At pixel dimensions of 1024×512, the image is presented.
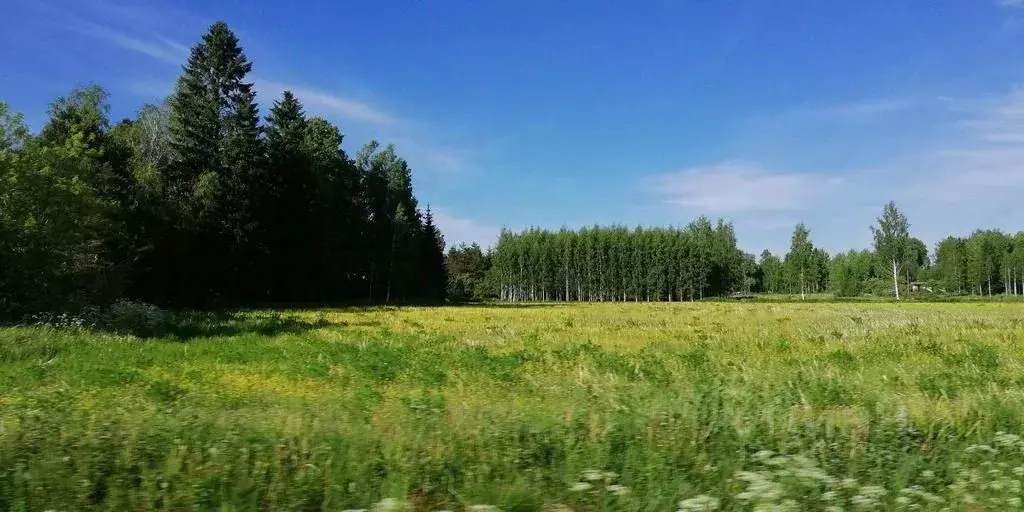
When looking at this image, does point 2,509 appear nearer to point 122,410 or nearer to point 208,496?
point 208,496

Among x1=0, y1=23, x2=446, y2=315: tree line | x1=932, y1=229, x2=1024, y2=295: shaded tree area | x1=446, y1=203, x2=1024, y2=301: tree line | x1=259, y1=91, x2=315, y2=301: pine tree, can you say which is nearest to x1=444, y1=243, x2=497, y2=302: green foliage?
x1=446, y1=203, x2=1024, y2=301: tree line

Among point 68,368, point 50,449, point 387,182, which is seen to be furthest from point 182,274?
point 50,449

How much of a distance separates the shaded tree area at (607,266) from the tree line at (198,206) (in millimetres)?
47047

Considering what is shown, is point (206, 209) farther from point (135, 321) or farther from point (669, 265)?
point (669, 265)

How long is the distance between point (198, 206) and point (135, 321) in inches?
973

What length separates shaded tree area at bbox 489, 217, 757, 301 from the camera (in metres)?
113

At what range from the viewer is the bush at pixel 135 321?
21.4 m

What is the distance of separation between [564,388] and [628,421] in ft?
12.1

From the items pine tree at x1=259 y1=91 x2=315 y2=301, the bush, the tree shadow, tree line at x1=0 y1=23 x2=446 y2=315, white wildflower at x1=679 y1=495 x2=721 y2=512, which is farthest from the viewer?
pine tree at x1=259 y1=91 x2=315 y2=301

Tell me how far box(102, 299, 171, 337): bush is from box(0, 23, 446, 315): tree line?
7.36ft

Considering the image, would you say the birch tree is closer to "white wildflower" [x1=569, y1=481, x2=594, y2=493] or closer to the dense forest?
the dense forest

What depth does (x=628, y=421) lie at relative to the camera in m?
6.60

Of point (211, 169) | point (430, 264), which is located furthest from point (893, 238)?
point (211, 169)

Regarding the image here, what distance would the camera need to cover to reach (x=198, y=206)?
4553 cm
